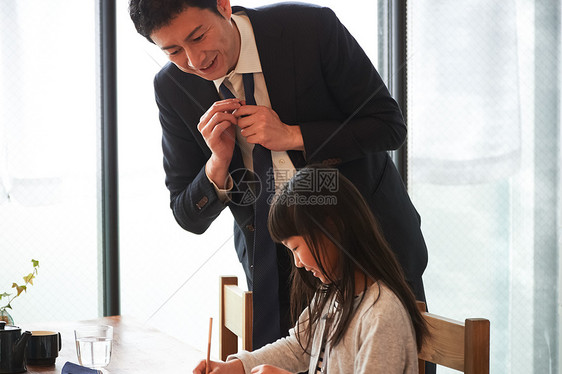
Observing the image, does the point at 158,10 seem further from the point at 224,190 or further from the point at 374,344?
the point at 374,344

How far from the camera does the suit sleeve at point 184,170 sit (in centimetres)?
135

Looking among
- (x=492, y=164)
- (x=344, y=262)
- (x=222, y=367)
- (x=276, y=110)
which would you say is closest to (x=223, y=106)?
(x=276, y=110)

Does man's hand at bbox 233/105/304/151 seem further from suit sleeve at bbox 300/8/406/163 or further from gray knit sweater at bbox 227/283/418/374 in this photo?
gray knit sweater at bbox 227/283/418/374

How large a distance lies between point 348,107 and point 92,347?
2.16 feet

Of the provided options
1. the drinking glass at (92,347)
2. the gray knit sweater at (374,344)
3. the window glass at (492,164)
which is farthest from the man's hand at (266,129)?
the window glass at (492,164)

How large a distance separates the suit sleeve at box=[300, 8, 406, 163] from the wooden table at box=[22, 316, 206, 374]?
0.46 m

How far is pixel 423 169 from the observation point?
2391mm

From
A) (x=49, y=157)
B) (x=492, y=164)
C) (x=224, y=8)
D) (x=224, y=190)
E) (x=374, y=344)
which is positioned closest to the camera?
(x=374, y=344)

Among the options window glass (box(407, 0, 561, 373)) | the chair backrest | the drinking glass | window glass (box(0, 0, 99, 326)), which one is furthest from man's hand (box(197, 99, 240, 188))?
window glass (box(407, 0, 561, 373))

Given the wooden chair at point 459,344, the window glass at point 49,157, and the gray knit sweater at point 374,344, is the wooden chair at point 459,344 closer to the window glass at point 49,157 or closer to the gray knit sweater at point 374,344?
the gray knit sweater at point 374,344

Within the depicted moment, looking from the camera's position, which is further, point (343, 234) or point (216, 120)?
point (216, 120)

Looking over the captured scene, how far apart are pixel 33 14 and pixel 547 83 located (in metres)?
1.70

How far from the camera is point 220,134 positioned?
123 centimetres

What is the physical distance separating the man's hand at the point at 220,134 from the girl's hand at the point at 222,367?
1.18 feet
